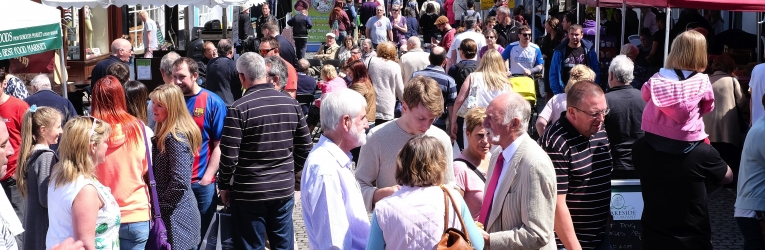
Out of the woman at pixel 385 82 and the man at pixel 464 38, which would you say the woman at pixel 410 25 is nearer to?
the man at pixel 464 38

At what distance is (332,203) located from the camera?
13.5 ft

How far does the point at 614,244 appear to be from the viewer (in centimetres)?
655

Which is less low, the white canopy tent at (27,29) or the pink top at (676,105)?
the white canopy tent at (27,29)

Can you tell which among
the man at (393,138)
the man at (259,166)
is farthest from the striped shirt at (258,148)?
the man at (393,138)

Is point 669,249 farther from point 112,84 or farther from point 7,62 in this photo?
point 7,62

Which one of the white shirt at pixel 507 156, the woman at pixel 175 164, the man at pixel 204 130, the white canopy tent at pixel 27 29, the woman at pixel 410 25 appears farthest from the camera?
the woman at pixel 410 25

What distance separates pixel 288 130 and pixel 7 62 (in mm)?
5579

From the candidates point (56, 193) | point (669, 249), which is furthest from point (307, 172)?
point (669, 249)

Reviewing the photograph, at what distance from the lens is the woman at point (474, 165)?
5066mm

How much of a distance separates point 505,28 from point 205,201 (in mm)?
11698

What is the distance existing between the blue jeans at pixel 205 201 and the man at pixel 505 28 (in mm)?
9909

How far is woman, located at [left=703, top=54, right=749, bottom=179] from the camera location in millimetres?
9000

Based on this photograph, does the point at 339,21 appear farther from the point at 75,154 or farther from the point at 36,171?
the point at 75,154

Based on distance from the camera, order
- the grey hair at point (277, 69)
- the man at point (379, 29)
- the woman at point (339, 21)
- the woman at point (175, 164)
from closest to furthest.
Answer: the woman at point (175, 164) < the grey hair at point (277, 69) < the man at point (379, 29) < the woman at point (339, 21)
